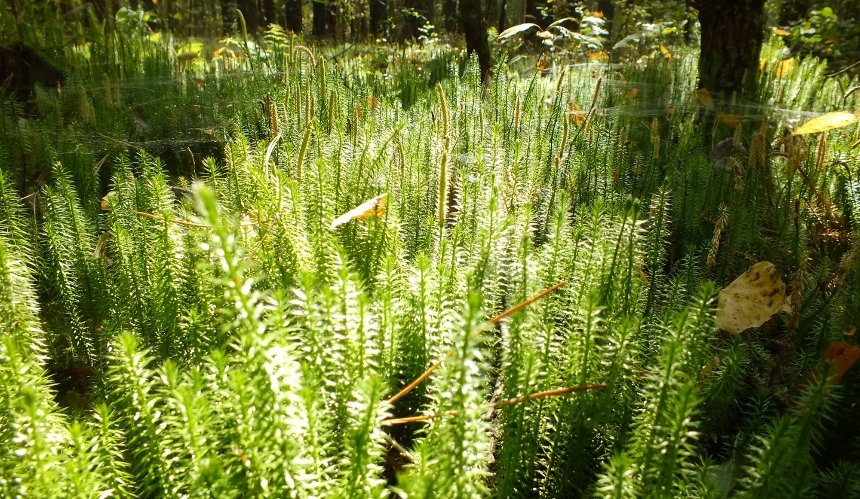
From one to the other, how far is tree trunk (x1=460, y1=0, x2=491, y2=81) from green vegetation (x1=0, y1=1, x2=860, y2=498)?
268 cm

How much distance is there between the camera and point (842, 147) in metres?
2.63

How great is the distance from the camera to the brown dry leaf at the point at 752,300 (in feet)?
4.46

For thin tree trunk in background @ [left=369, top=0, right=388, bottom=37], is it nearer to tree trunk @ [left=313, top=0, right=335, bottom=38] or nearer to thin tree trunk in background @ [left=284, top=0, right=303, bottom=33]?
tree trunk @ [left=313, top=0, right=335, bottom=38]

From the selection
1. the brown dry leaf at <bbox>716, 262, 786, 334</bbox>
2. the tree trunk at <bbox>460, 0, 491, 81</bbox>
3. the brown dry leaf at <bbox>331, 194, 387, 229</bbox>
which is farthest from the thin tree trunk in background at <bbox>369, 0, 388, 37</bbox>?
the brown dry leaf at <bbox>716, 262, 786, 334</bbox>

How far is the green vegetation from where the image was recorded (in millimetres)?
763

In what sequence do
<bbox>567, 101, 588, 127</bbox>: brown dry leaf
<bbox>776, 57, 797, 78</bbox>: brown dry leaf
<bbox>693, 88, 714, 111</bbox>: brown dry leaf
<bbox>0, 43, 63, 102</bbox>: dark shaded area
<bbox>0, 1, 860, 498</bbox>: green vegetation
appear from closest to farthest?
<bbox>0, 1, 860, 498</bbox>: green vegetation → <bbox>567, 101, 588, 127</bbox>: brown dry leaf → <bbox>0, 43, 63, 102</bbox>: dark shaded area → <bbox>693, 88, 714, 111</bbox>: brown dry leaf → <bbox>776, 57, 797, 78</bbox>: brown dry leaf

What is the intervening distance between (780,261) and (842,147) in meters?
1.40

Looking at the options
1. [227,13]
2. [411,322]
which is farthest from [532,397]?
[227,13]

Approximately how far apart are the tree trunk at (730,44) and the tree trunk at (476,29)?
1.85m

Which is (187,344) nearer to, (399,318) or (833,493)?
(399,318)

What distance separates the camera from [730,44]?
352 centimetres

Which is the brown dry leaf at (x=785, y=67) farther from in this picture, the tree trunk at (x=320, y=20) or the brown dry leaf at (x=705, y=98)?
the tree trunk at (x=320, y=20)

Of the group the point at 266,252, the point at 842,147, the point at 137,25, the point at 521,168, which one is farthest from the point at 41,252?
the point at 137,25

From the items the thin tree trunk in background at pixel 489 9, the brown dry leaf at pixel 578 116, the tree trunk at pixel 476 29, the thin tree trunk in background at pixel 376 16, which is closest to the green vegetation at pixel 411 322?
the brown dry leaf at pixel 578 116
